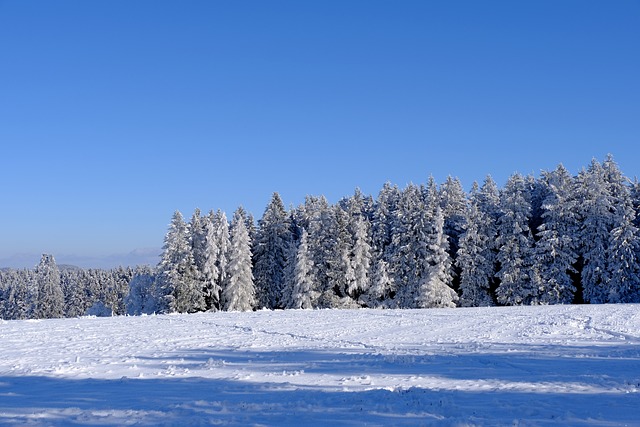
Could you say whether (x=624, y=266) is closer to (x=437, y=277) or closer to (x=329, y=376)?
(x=437, y=277)

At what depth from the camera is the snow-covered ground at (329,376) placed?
384 inches

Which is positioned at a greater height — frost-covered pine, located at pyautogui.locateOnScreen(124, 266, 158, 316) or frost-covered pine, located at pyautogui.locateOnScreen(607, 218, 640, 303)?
frost-covered pine, located at pyautogui.locateOnScreen(607, 218, 640, 303)

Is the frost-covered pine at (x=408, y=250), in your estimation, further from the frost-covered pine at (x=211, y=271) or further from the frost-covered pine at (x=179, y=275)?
the frost-covered pine at (x=179, y=275)

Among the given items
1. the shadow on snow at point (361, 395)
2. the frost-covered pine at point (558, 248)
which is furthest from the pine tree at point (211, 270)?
the shadow on snow at point (361, 395)

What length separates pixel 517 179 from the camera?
5231 cm

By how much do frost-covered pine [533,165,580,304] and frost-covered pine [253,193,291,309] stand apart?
1085 inches

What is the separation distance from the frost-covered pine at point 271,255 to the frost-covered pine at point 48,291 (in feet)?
167

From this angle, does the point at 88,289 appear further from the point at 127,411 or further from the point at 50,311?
the point at 127,411

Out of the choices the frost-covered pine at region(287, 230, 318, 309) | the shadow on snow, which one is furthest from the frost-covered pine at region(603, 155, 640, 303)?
the shadow on snow

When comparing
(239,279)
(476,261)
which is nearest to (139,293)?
(239,279)

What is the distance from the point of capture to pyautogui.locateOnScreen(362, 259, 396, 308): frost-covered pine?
5153cm

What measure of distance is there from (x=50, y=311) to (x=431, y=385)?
306 feet

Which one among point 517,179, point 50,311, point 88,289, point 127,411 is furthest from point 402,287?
point 88,289

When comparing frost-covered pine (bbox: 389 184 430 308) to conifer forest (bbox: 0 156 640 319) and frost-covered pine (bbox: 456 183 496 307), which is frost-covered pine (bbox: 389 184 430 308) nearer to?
conifer forest (bbox: 0 156 640 319)
